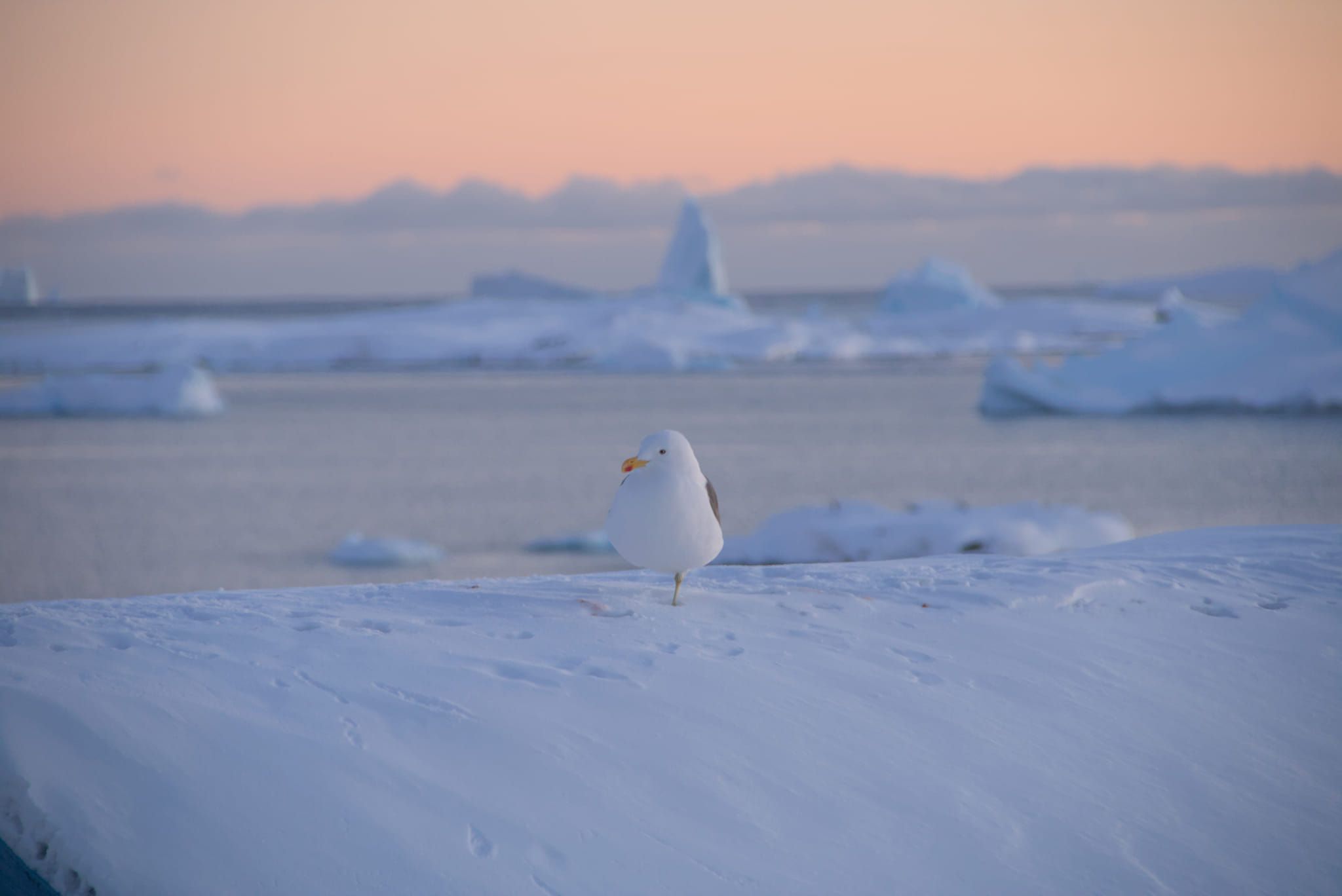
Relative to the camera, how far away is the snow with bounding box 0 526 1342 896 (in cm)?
262

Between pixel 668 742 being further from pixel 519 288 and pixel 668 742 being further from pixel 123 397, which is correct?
pixel 519 288

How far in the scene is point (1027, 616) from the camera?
12.9ft

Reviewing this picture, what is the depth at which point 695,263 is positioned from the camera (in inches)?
2082

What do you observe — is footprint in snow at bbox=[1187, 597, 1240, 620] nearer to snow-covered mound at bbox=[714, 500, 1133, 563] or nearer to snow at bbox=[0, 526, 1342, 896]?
snow at bbox=[0, 526, 1342, 896]

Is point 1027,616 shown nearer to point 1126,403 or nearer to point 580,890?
point 580,890

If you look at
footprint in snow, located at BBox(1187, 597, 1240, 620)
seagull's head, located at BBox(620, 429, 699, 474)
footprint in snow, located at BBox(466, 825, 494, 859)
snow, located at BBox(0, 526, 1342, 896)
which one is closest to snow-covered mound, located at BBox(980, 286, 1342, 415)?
footprint in snow, located at BBox(1187, 597, 1240, 620)

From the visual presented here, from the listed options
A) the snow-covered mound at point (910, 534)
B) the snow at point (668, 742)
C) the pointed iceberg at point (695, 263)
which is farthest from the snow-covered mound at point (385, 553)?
the pointed iceberg at point (695, 263)

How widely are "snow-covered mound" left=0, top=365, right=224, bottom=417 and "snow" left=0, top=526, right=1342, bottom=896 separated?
2928cm

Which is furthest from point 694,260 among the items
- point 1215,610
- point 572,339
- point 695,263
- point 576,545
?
point 1215,610

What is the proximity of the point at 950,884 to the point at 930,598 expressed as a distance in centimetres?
137

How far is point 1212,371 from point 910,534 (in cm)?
1840

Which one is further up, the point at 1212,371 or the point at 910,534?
the point at 1212,371

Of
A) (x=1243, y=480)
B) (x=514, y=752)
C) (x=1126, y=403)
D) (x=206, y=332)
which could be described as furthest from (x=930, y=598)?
(x=206, y=332)

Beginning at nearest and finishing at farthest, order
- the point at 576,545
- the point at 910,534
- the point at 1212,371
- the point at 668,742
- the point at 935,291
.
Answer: the point at 668,742 < the point at 910,534 < the point at 576,545 < the point at 1212,371 < the point at 935,291
